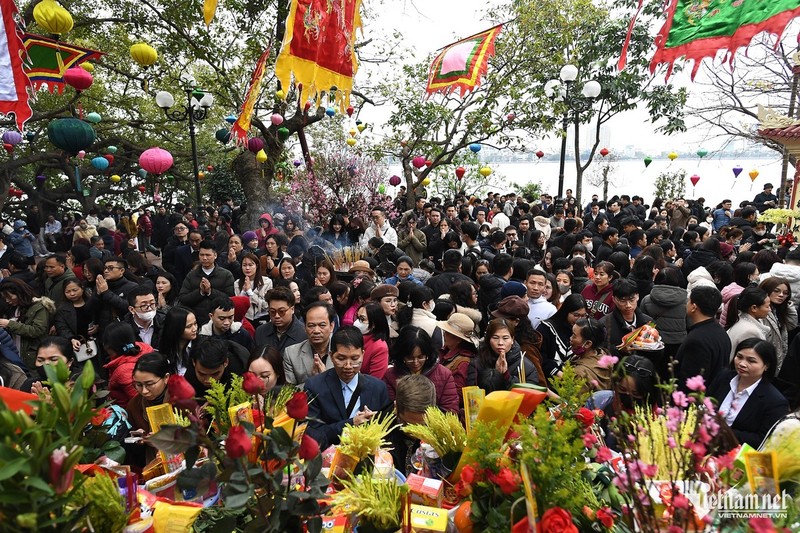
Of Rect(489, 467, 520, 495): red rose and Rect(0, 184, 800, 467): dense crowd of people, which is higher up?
Rect(489, 467, 520, 495): red rose

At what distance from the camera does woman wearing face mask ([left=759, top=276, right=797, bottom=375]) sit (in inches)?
153

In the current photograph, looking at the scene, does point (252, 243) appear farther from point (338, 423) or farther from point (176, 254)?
point (338, 423)

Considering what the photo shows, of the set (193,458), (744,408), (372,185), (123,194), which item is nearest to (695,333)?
(744,408)

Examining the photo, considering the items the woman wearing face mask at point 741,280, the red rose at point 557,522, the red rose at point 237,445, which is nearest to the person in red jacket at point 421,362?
the red rose at point 557,522

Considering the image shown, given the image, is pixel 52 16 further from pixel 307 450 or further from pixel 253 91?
pixel 307 450

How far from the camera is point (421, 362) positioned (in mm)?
3051

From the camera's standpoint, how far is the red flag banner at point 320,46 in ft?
11.1

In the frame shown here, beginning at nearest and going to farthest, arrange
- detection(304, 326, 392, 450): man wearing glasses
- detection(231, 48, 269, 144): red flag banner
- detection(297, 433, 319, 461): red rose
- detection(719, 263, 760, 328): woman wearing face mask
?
detection(297, 433, 319, 461): red rose < detection(304, 326, 392, 450): man wearing glasses < detection(231, 48, 269, 144): red flag banner < detection(719, 263, 760, 328): woman wearing face mask

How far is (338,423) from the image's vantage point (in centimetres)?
255

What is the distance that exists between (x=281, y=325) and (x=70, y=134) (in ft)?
15.5

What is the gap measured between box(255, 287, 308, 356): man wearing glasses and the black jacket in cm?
267

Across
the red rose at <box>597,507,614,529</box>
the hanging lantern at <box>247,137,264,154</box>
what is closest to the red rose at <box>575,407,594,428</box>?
the red rose at <box>597,507,614,529</box>

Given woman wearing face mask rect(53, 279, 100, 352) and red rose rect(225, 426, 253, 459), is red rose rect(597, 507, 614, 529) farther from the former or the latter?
woman wearing face mask rect(53, 279, 100, 352)

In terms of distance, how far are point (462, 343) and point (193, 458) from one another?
2.44 m
